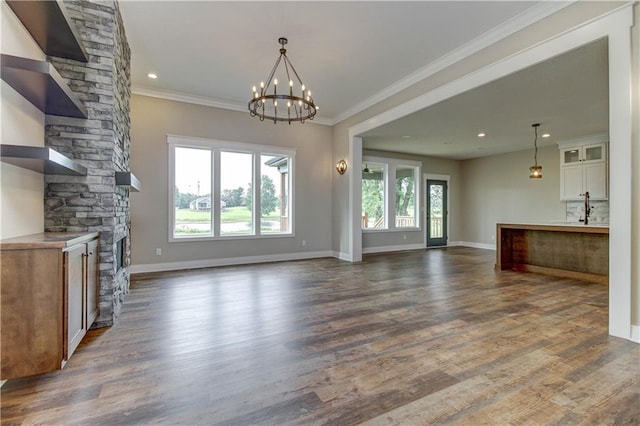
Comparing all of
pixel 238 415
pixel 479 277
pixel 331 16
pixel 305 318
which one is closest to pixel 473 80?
pixel 331 16

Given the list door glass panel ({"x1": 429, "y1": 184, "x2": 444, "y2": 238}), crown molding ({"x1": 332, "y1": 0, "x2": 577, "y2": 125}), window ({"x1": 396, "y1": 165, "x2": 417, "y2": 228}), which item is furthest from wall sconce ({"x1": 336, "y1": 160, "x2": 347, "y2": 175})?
door glass panel ({"x1": 429, "y1": 184, "x2": 444, "y2": 238})

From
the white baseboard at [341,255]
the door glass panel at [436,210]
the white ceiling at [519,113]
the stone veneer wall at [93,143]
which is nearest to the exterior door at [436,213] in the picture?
the door glass panel at [436,210]

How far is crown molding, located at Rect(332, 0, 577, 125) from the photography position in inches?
123

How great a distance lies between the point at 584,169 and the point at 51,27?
938 centimetres

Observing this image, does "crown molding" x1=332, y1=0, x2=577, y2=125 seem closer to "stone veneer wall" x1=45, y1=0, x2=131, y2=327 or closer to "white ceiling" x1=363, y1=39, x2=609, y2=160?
"white ceiling" x1=363, y1=39, x2=609, y2=160

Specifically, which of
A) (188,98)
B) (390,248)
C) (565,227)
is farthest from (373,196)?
(188,98)

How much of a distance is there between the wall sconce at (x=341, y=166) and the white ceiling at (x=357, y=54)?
1204 millimetres

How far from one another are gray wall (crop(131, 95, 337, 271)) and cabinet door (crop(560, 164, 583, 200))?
5.62 meters

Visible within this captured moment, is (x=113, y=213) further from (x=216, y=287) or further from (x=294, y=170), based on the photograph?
(x=294, y=170)

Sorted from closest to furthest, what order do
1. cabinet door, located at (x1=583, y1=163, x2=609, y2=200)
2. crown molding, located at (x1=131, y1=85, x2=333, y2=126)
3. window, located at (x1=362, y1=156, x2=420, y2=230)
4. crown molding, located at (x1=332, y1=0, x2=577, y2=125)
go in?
crown molding, located at (x1=332, y1=0, x2=577, y2=125)
crown molding, located at (x1=131, y1=85, x2=333, y2=126)
cabinet door, located at (x1=583, y1=163, x2=609, y2=200)
window, located at (x1=362, y1=156, x2=420, y2=230)

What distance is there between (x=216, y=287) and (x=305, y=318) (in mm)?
1813

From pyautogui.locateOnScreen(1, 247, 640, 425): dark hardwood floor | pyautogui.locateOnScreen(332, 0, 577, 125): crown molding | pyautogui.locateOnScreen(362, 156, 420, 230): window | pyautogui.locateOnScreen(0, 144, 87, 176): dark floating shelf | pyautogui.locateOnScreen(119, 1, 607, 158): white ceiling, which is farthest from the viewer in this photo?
pyautogui.locateOnScreen(362, 156, 420, 230): window

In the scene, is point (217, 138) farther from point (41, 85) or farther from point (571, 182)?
point (571, 182)

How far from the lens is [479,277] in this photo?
16.4 feet
